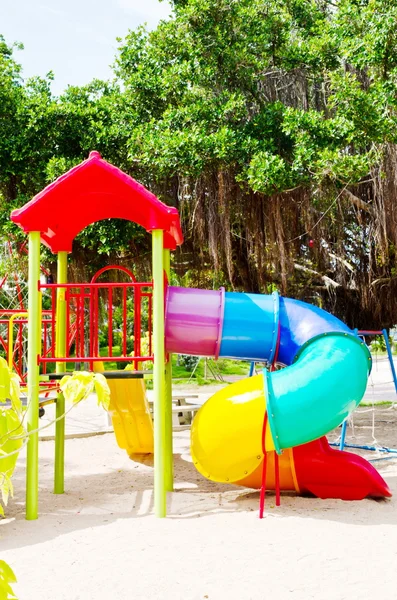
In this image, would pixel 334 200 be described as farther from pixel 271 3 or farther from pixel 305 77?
pixel 271 3

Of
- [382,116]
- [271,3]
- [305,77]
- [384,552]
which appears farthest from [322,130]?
[384,552]

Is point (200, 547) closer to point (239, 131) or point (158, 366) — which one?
point (158, 366)

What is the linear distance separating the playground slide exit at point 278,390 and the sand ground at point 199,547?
0.29m


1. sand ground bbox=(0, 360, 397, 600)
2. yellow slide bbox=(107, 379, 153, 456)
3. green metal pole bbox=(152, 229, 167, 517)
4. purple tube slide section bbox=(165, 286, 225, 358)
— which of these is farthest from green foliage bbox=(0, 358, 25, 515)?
yellow slide bbox=(107, 379, 153, 456)

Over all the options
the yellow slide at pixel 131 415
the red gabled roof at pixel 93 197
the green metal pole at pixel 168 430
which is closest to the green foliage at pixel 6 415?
the red gabled roof at pixel 93 197

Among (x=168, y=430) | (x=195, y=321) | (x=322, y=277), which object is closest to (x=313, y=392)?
(x=195, y=321)

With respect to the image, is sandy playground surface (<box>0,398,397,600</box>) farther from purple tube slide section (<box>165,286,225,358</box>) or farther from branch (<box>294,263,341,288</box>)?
branch (<box>294,263,341,288</box>)

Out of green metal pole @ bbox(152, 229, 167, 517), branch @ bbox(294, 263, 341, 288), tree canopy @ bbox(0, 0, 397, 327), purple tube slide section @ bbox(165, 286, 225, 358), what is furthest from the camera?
branch @ bbox(294, 263, 341, 288)

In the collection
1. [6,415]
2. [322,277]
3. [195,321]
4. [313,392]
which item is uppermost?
[322,277]

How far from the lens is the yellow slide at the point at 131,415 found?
7.56 metres

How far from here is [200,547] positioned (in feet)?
14.6

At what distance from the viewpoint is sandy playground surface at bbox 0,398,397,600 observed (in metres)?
3.75

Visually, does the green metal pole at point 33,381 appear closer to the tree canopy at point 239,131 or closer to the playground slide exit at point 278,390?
the playground slide exit at point 278,390

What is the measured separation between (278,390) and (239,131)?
511 centimetres
